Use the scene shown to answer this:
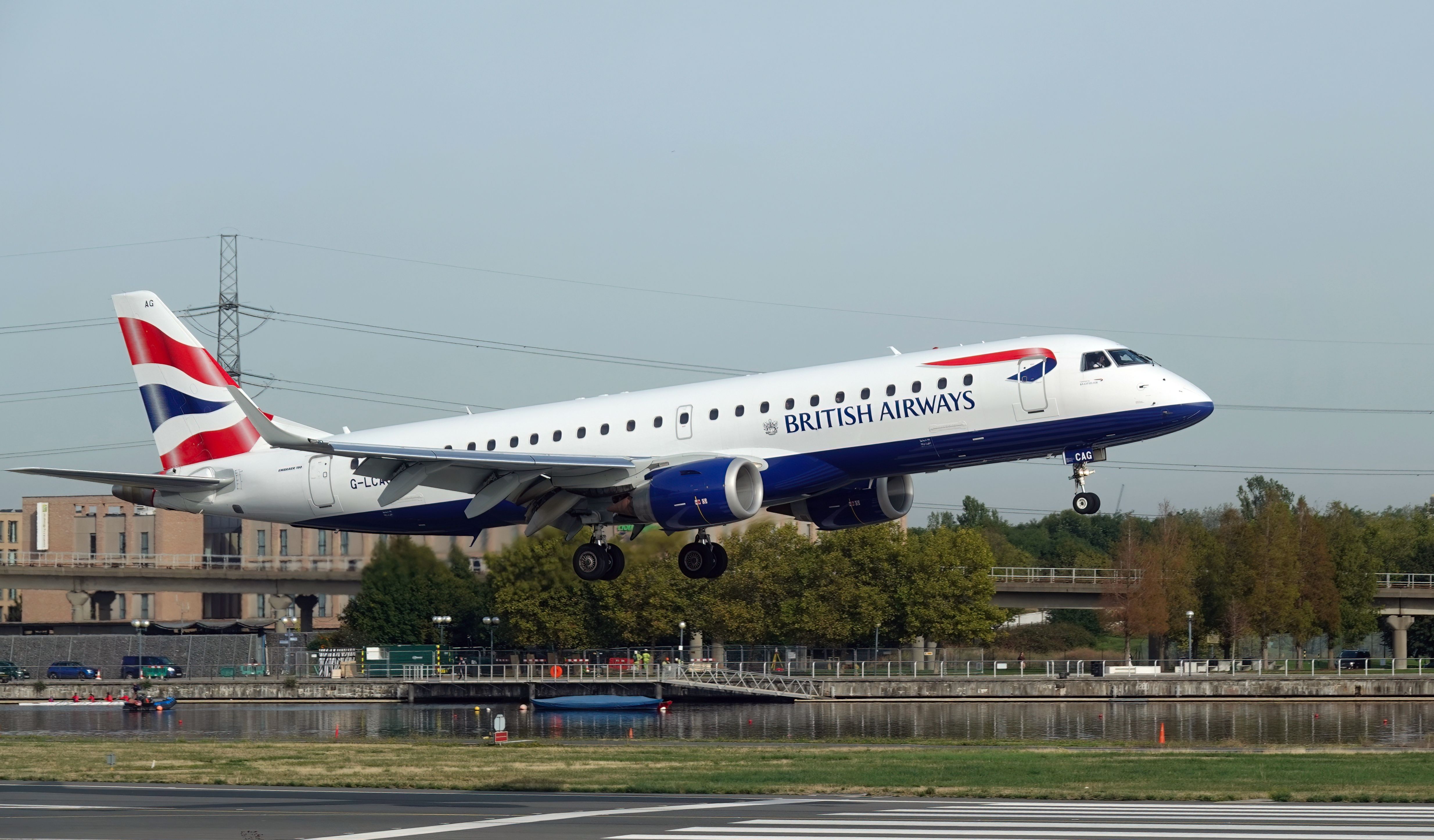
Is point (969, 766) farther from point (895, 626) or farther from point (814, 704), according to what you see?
point (895, 626)

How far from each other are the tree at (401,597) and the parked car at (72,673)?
16011 millimetres

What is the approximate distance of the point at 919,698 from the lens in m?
96.9

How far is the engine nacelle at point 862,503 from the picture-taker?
4422 cm

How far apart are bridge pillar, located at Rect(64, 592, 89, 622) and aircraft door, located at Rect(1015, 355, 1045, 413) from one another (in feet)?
323

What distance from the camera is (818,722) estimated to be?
79562 millimetres

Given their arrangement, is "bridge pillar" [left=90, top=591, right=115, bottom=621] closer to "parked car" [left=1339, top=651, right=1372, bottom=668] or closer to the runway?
"parked car" [left=1339, top=651, right=1372, bottom=668]

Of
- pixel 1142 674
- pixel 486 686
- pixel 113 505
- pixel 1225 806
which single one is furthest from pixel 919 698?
pixel 113 505

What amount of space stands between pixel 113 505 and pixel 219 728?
8583 centimetres

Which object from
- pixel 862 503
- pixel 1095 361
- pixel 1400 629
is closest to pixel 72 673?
pixel 862 503

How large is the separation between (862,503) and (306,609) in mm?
69768

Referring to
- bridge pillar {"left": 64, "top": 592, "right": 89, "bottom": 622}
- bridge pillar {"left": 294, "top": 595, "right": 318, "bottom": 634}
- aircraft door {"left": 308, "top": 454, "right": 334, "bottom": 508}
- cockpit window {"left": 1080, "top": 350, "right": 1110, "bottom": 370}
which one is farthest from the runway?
bridge pillar {"left": 64, "top": 592, "right": 89, "bottom": 622}

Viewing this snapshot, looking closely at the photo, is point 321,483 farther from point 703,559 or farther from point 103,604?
point 103,604

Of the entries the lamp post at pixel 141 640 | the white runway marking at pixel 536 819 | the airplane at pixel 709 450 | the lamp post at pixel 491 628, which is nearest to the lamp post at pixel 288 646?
the lamp post at pixel 141 640

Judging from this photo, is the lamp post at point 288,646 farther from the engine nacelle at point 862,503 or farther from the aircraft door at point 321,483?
the engine nacelle at point 862,503
